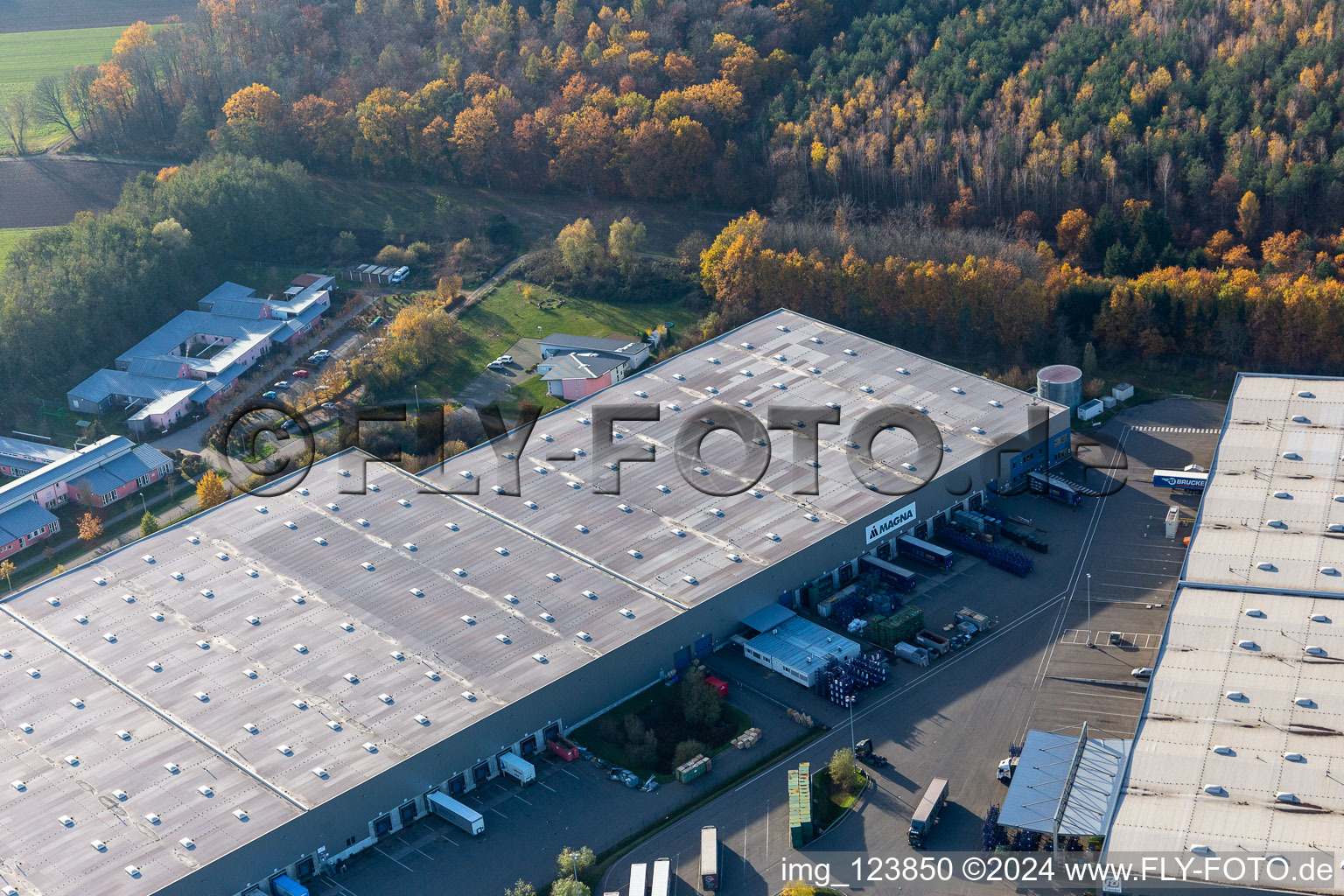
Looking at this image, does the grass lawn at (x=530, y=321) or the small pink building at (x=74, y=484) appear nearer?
the small pink building at (x=74, y=484)

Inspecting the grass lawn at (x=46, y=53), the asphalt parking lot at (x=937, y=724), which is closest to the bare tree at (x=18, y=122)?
the grass lawn at (x=46, y=53)

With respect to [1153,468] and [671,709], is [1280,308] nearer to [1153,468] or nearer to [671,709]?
[1153,468]

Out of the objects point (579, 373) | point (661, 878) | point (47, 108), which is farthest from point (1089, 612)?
point (47, 108)

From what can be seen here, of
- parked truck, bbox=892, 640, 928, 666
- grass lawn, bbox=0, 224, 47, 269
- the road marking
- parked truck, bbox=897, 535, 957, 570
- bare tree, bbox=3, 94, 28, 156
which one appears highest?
bare tree, bbox=3, 94, 28, 156

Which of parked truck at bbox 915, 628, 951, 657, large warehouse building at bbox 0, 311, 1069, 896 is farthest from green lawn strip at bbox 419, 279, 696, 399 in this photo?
parked truck at bbox 915, 628, 951, 657

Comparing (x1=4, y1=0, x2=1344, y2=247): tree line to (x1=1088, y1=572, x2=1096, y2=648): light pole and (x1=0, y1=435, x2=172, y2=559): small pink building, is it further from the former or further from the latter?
(x1=0, y1=435, x2=172, y2=559): small pink building

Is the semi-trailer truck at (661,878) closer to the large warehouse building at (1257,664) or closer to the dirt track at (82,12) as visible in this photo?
the large warehouse building at (1257,664)
